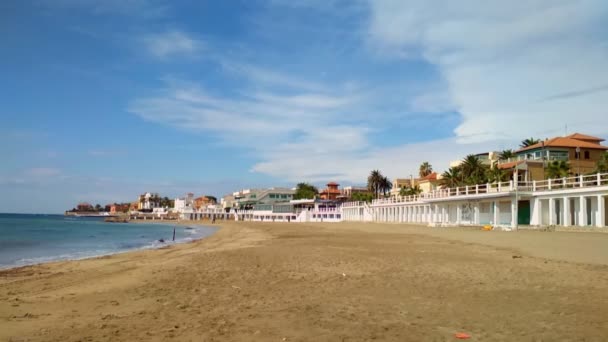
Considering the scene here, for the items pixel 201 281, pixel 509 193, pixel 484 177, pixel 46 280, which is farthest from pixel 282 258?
pixel 484 177

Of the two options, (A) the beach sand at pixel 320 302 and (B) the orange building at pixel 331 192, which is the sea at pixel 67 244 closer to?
(A) the beach sand at pixel 320 302

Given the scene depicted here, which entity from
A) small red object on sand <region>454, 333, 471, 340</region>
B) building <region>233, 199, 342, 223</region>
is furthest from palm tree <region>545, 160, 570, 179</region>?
building <region>233, 199, 342, 223</region>

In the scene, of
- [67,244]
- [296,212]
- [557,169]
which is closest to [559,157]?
[557,169]

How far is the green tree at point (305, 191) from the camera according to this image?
141000 mm

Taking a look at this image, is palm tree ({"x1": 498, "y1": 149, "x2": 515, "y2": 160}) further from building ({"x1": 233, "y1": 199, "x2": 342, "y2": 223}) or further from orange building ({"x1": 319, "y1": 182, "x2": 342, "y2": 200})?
orange building ({"x1": 319, "y1": 182, "x2": 342, "y2": 200})

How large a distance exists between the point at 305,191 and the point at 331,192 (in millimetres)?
13697

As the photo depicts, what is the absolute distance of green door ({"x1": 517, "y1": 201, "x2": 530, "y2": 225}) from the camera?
41.3 metres

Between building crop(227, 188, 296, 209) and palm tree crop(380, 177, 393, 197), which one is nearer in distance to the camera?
palm tree crop(380, 177, 393, 197)

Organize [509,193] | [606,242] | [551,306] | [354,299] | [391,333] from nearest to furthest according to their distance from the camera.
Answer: [391,333]
[551,306]
[354,299]
[606,242]
[509,193]

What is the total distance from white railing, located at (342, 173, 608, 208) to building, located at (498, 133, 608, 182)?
204 inches

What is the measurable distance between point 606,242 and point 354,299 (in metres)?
17.6

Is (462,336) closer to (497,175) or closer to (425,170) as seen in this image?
(497,175)

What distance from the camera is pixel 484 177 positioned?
199 ft

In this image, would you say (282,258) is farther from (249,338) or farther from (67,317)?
(249,338)
